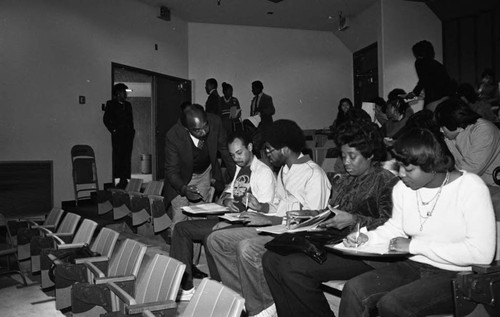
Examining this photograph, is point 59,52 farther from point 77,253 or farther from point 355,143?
point 355,143

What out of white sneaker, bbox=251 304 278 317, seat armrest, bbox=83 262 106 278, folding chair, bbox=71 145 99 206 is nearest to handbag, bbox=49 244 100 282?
seat armrest, bbox=83 262 106 278

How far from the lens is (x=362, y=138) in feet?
8.25

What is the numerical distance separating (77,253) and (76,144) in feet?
15.9

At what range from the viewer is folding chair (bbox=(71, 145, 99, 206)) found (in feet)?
24.4

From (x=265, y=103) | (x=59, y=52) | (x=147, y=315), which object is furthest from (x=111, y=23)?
(x=147, y=315)

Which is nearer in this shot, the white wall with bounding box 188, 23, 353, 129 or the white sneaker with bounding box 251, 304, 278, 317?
the white sneaker with bounding box 251, 304, 278, 317

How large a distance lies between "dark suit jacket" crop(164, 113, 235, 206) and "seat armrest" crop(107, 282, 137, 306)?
1692 mm

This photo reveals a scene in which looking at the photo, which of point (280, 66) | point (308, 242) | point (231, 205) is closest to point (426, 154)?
point (308, 242)

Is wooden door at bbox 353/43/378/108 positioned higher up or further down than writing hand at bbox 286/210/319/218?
higher up

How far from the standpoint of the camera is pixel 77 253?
3.23 metres

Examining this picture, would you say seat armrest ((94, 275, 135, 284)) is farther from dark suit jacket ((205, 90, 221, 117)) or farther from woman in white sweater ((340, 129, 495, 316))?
dark suit jacket ((205, 90, 221, 117))

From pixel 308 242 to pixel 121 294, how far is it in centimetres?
88

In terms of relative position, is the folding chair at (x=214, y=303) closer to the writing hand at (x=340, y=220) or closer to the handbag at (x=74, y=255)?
the writing hand at (x=340, y=220)

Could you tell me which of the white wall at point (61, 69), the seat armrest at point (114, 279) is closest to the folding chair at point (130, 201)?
the white wall at point (61, 69)
